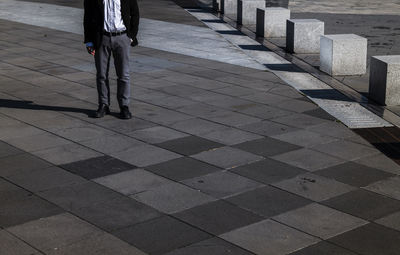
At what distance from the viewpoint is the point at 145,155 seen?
8805mm

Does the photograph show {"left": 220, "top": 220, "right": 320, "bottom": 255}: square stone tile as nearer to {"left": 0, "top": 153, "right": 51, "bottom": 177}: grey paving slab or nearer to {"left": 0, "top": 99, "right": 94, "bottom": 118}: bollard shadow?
{"left": 0, "top": 153, "right": 51, "bottom": 177}: grey paving slab

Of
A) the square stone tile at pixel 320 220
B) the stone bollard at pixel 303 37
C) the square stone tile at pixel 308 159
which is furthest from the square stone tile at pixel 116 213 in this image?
the stone bollard at pixel 303 37

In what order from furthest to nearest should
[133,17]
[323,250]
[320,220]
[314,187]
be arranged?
1. [133,17]
2. [314,187]
3. [320,220]
4. [323,250]

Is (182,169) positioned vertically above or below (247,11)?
below

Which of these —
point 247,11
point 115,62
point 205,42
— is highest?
point 115,62

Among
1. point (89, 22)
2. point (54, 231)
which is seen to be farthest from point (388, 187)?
point (89, 22)

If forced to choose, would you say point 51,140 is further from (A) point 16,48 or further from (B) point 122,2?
(A) point 16,48

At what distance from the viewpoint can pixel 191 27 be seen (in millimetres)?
20922

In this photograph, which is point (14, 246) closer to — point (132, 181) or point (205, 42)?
point (132, 181)

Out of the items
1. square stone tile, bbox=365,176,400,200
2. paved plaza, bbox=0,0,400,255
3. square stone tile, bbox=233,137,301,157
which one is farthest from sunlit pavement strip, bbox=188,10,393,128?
square stone tile, bbox=365,176,400,200

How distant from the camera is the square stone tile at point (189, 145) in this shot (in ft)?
29.5

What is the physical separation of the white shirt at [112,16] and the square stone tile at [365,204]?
169 inches

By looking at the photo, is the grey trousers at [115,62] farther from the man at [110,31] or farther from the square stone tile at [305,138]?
the square stone tile at [305,138]

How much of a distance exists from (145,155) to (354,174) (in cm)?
247
